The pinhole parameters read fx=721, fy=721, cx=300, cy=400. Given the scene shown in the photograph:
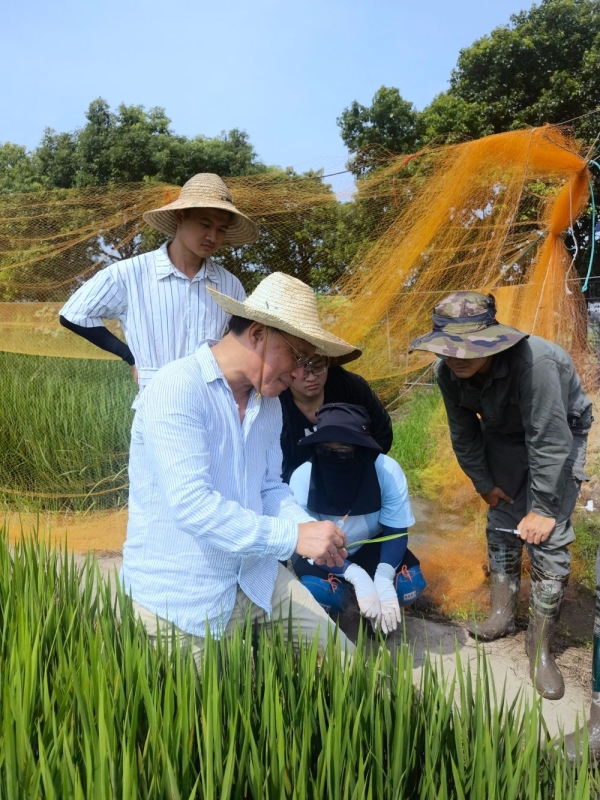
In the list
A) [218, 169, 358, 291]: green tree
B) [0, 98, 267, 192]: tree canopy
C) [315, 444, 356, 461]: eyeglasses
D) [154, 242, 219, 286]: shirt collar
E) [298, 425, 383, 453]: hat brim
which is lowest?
[315, 444, 356, 461]: eyeglasses

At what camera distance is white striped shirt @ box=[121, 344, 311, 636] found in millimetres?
1652

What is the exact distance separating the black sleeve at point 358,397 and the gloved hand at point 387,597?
54cm

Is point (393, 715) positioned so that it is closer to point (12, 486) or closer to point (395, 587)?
point (395, 587)

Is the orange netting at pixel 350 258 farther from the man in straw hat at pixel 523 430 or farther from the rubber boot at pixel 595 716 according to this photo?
the rubber boot at pixel 595 716

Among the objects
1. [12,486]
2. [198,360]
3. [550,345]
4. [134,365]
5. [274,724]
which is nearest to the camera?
[274,724]

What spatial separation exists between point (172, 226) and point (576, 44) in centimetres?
1268

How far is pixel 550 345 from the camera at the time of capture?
2.54 m

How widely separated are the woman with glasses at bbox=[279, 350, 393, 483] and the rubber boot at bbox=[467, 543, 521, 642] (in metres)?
0.64

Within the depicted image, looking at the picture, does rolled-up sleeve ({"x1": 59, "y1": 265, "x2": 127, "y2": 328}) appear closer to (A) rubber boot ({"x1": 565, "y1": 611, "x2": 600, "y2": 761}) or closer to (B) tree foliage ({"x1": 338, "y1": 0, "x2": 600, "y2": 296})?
(A) rubber boot ({"x1": 565, "y1": 611, "x2": 600, "y2": 761})

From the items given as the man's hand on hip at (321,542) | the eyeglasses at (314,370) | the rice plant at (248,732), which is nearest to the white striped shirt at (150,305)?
the eyeglasses at (314,370)

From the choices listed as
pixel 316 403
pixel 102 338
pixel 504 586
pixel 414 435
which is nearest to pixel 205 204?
pixel 102 338

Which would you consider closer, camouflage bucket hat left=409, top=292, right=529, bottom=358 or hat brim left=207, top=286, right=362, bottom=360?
hat brim left=207, top=286, right=362, bottom=360

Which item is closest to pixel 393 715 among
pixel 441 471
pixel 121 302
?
pixel 121 302

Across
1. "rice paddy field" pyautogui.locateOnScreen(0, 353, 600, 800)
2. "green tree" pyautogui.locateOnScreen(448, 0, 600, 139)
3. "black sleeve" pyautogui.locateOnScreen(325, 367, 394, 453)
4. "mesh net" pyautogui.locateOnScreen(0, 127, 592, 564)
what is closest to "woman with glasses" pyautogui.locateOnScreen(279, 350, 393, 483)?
"black sleeve" pyautogui.locateOnScreen(325, 367, 394, 453)
